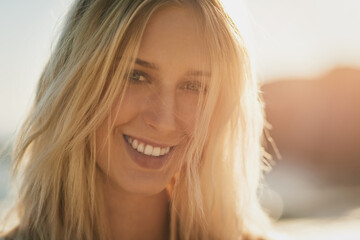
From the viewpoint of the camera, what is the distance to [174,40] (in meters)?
1.97

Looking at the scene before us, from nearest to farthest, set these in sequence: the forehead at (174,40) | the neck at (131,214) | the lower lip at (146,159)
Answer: the forehead at (174,40) < the lower lip at (146,159) < the neck at (131,214)

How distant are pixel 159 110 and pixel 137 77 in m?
0.17

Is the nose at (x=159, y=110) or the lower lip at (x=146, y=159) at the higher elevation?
the nose at (x=159, y=110)

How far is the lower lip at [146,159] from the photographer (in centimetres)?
207

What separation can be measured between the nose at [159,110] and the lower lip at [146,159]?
0.15m

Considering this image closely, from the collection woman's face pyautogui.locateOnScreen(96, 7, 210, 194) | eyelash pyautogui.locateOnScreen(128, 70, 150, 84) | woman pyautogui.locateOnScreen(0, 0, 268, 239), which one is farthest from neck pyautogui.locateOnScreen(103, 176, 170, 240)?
eyelash pyautogui.locateOnScreen(128, 70, 150, 84)

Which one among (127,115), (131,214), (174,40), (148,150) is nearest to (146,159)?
(148,150)

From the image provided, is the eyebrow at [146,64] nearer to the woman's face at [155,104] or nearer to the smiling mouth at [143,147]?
the woman's face at [155,104]

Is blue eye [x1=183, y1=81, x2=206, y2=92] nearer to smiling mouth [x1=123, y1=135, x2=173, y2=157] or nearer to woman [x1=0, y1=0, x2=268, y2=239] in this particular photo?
woman [x1=0, y1=0, x2=268, y2=239]

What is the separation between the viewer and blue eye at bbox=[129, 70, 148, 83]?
1983 mm

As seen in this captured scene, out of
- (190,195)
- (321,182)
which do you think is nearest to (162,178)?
(190,195)

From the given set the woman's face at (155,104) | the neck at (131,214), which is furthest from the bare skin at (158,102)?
the neck at (131,214)

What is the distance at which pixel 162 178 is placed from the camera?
2.17m

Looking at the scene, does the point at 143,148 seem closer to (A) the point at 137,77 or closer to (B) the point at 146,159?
(B) the point at 146,159
